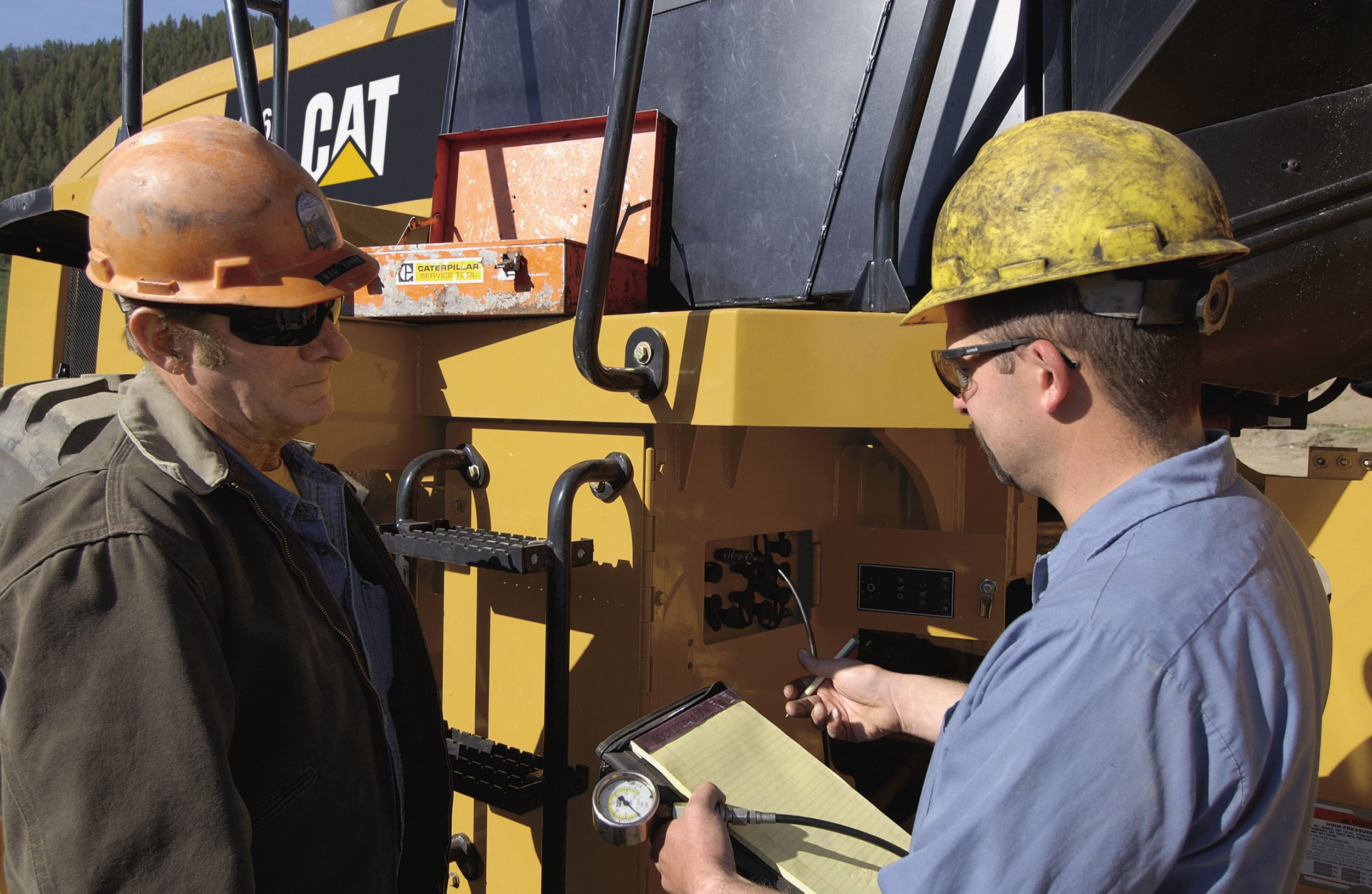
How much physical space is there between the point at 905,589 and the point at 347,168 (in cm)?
287

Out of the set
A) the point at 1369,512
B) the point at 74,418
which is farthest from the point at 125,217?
the point at 1369,512

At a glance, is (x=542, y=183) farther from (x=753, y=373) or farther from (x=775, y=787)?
(x=775, y=787)

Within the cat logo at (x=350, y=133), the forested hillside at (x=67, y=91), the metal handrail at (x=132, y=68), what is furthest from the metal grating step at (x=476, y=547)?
the forested hillside at (x=67, y=91)

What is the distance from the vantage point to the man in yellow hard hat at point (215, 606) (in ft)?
3.49

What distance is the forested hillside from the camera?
2786 cm

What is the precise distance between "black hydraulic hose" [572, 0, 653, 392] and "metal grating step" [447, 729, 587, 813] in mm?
773

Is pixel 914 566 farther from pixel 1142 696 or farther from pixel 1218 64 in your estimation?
pixel 1142 696

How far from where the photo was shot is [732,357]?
1.80 meters

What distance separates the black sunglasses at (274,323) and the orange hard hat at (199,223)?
24 millimetres

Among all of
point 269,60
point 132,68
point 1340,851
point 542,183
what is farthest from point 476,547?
point 269,60

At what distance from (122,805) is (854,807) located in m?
1.08

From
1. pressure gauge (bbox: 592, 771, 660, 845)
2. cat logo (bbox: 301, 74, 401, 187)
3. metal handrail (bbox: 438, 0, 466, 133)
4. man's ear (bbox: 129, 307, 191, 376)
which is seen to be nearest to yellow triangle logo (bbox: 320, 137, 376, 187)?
cat logo (bbox: 301, 74, 401, 187)

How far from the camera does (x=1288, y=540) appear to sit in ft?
3.81

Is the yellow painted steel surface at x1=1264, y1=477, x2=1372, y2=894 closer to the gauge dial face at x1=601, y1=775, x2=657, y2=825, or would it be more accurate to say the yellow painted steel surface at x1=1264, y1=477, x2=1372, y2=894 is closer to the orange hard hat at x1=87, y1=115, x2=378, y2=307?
the gauge dial face at x1=601, y1=775, x2=657, y2=825
